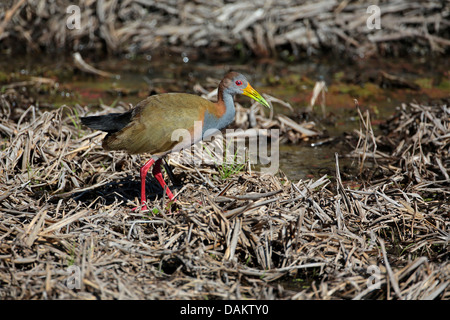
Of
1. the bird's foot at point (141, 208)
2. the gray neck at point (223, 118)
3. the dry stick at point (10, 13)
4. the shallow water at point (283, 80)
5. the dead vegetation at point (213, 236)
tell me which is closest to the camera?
the dead vegetation at point (213, 236)

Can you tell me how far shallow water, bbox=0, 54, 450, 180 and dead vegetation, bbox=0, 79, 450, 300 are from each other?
202cm

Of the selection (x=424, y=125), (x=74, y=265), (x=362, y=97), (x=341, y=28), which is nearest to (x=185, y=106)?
(x=74, y=265)

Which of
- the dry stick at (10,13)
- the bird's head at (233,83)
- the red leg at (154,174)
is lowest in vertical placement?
the red leg at (154,174)

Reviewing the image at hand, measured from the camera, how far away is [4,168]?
506 centimetres

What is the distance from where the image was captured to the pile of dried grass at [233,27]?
32.1 feet

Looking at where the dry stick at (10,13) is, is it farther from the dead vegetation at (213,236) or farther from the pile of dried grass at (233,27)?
the dead vegetation at (213,236)

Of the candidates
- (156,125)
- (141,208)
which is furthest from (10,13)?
(141,208)

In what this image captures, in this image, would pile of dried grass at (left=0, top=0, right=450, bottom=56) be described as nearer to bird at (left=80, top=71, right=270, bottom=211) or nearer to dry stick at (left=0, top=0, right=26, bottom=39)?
dry stick at (left=0, top=0, right=26, bottom=39)

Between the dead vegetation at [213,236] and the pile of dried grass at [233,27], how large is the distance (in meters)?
5.02

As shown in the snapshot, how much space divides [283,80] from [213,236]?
5258mm

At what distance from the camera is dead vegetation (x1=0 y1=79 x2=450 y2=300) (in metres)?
3.61

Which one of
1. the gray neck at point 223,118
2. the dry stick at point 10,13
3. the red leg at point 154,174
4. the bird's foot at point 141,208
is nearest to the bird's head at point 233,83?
the gray neck at point 223,118

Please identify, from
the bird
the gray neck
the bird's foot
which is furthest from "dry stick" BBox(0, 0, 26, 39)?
the bird's foot

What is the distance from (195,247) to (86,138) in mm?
2239
